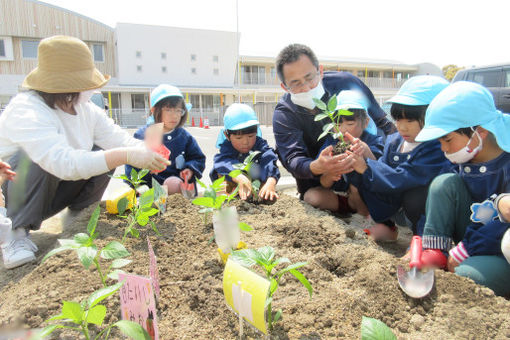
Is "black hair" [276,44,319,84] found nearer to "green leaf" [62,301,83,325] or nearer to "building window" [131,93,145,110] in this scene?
"green leaf" [62,301,83,325]

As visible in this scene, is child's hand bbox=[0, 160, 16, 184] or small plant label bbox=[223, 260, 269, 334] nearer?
small plant label bbox=[223, 260, 269, 334]

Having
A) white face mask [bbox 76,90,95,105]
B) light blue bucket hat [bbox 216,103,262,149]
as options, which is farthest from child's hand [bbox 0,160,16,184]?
light blue bucket hat [bbox 216,103,262,149]

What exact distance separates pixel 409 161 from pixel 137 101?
2312 centimetres

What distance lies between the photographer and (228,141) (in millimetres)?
2871

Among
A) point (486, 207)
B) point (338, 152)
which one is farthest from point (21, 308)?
point (486, 207)

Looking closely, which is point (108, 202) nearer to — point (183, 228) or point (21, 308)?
point (183, 228)

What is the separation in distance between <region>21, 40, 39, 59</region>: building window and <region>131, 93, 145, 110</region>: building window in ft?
21.7

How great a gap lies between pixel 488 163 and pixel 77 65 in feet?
7.08

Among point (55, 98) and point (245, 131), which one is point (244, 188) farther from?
point (55, 98)

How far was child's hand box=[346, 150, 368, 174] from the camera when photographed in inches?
74.8

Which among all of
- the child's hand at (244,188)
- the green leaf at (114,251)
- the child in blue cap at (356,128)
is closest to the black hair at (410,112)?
the child in blue cap at (356,128)

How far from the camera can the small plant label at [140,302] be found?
94 centimetres

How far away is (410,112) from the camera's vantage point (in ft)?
6.09

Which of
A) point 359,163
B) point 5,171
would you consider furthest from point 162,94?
point 359,163
